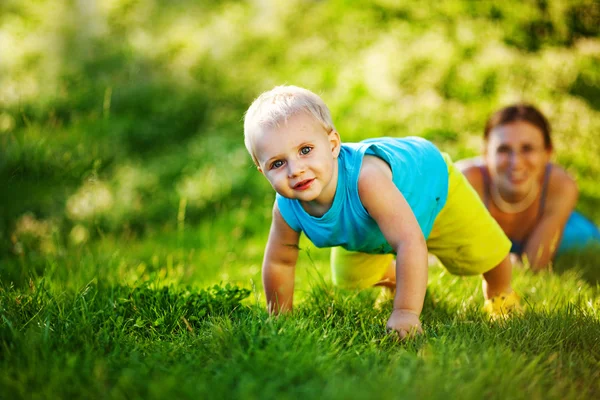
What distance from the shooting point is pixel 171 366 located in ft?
6.24

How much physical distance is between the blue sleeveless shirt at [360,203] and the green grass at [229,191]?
199 millimetres

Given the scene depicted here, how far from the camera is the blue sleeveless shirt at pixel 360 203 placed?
2.45m

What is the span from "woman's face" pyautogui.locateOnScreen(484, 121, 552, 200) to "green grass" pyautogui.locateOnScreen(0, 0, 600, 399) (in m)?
0.68

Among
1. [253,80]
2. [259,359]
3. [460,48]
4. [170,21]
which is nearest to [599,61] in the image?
[460,48]

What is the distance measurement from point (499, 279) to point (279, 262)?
1097mm

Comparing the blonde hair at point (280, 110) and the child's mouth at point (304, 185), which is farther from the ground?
the blonde hair at point (280, 110)

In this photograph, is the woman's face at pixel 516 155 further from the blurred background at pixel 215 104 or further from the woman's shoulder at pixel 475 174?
the blurred background at pixel 215 104

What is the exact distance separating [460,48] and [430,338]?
6.64m

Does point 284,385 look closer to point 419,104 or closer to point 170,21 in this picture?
point 419,104

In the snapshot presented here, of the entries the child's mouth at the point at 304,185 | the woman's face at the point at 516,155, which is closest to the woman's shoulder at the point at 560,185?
the woman's face at the point at 516,155

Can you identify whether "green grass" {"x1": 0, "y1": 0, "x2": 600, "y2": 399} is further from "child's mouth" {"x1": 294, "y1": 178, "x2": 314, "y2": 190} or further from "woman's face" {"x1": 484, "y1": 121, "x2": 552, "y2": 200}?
"woman's face" {"x1": 484, "y1": 121, "x2": 552, "y2": 200}

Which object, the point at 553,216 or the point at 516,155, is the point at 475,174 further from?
A: the point at 553,216

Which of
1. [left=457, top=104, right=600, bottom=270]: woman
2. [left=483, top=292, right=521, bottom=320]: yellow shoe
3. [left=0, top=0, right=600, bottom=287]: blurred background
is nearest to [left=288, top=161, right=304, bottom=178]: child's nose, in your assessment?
[left=0, top=0, right=600, bottom=287]: blurred background

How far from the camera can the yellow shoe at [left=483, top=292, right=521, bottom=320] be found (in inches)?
106
